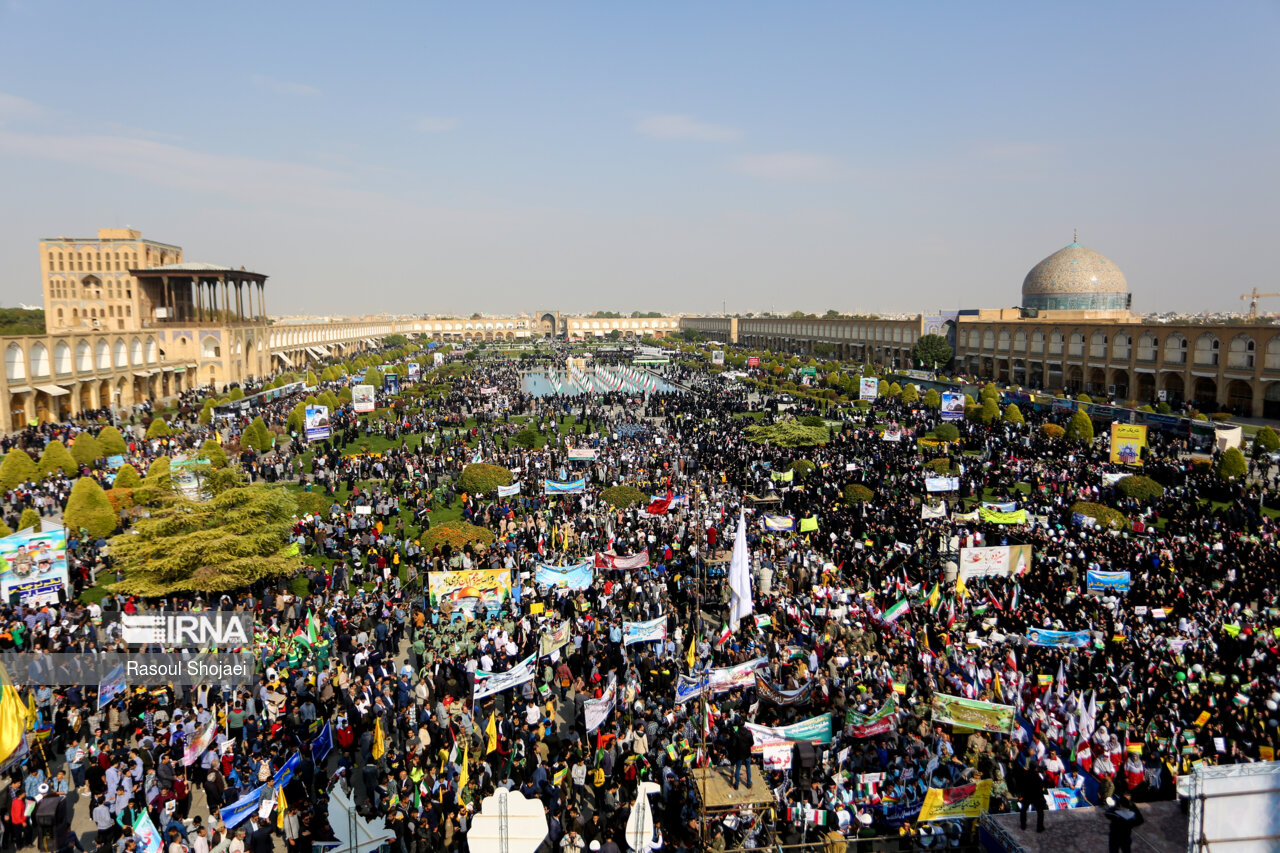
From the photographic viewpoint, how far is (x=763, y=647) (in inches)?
474

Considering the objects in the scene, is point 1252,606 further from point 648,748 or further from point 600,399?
point 600,399

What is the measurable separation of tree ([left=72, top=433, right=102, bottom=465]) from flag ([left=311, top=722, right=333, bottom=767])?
21.4 meters

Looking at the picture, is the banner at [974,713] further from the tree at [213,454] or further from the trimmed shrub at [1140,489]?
the tree at [213,454]

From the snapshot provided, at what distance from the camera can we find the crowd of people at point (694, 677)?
8312mm

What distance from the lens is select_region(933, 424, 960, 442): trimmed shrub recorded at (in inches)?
1158

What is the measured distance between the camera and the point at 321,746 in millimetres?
9133

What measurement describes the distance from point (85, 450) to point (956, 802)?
2729cm

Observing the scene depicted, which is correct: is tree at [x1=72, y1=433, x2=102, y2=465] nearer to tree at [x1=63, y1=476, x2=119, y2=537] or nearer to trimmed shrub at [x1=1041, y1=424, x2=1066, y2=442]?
tree at [x1=63, y1=476, x2=119, y2=537]

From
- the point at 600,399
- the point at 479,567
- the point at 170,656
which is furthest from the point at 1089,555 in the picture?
the point at 600,399

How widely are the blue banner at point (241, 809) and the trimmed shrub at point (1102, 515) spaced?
670 inches

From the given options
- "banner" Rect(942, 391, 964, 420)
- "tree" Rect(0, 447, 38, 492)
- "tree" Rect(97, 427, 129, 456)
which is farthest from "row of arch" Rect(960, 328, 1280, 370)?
"tree" Rect(0, 447, 38, 492)

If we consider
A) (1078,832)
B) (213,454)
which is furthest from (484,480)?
(1078,832)

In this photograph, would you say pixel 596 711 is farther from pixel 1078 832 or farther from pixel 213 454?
pixel 213 454

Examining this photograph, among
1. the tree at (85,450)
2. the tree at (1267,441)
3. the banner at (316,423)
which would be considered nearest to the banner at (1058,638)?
the tree at (1267,441)
